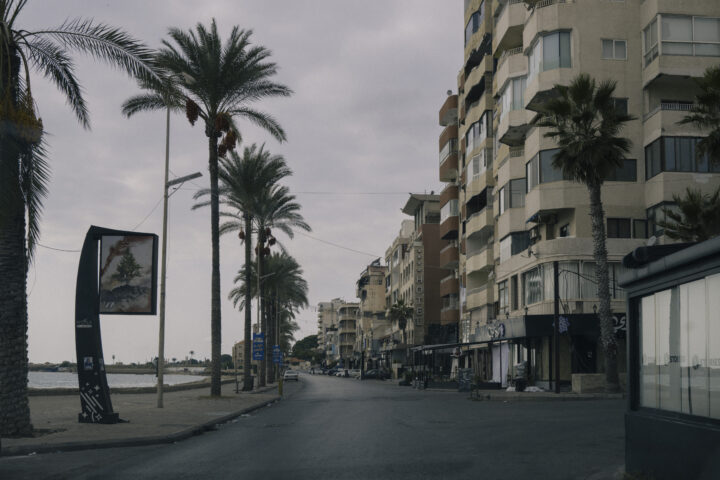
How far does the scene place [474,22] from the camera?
6225 centimetres

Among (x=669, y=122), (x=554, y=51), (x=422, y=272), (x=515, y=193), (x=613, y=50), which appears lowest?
(x=422, y=272)

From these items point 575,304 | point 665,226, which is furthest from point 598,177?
point 575,304

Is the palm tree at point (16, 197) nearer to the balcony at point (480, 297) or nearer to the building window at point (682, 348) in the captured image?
the building window at point (682, 348)

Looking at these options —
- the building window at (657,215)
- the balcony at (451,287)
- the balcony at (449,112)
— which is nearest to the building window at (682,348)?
the building window at (657,215)

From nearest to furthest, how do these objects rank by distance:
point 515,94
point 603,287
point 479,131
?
point 603,287
point 515,94
point 479,131

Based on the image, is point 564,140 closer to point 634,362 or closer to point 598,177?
point 598,177

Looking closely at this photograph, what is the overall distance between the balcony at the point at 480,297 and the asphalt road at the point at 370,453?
1402 inches

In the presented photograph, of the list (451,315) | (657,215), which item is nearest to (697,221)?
(657,215)

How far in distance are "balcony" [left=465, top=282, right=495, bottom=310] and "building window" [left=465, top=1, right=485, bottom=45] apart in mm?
19682

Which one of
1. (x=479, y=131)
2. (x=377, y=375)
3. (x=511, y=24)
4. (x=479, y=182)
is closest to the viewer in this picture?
(x=511, y=24)

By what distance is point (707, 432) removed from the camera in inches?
324

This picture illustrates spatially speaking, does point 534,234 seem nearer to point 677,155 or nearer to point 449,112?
point 677,155

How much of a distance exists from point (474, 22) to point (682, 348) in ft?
185

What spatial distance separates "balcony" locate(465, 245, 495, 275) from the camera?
186 ft
